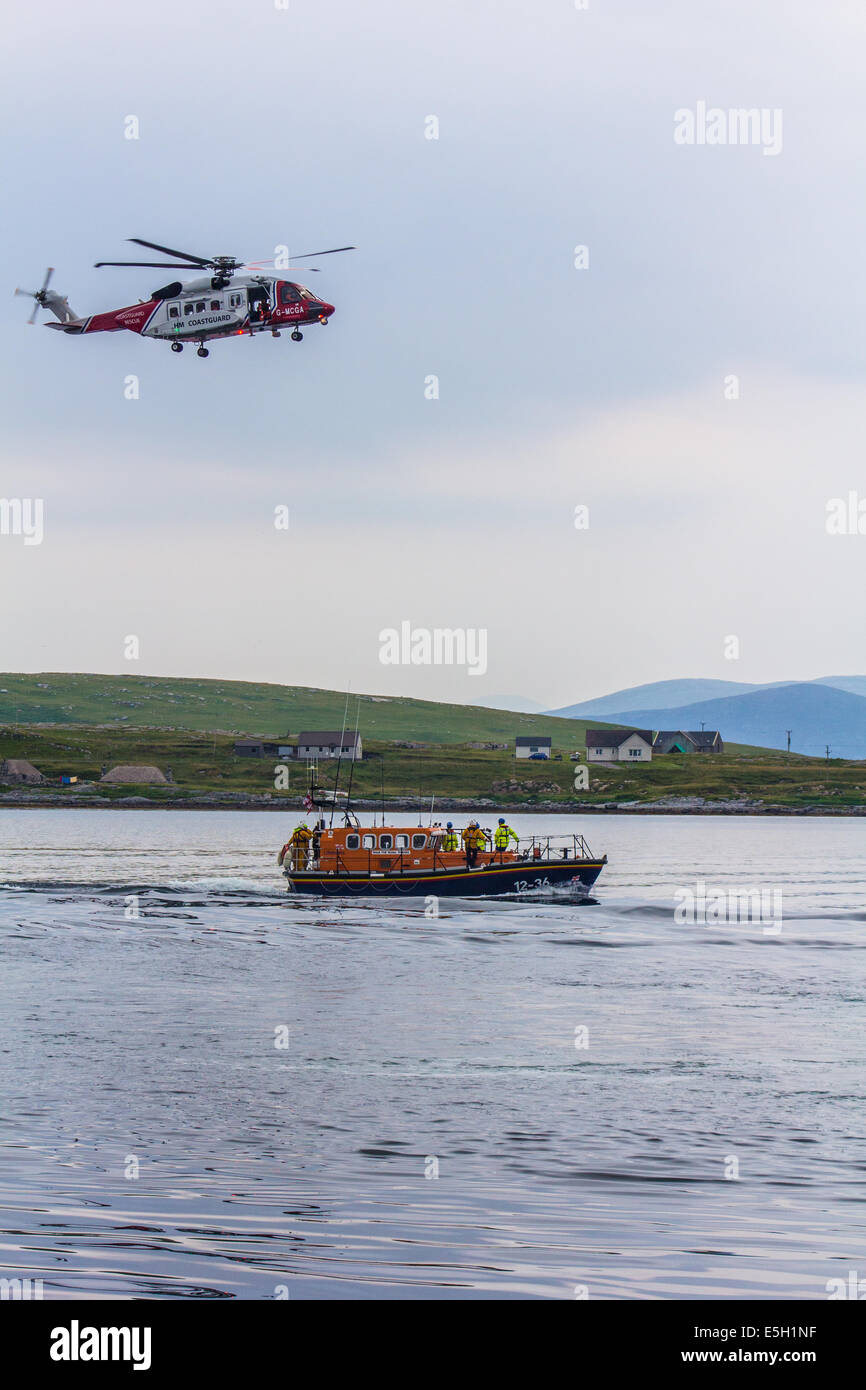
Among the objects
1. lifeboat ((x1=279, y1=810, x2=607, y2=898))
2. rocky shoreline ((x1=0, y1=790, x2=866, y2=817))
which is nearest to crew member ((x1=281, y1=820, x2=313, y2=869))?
lifeboat ((x1=279, y1=810, x2=607, y2=898))

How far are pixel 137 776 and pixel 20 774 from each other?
16.1 metres

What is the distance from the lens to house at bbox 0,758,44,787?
180 metres

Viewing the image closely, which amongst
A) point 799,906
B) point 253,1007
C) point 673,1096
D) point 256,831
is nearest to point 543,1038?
point 673,1096

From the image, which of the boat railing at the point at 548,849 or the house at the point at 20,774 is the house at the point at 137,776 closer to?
the house at the point at 20,774

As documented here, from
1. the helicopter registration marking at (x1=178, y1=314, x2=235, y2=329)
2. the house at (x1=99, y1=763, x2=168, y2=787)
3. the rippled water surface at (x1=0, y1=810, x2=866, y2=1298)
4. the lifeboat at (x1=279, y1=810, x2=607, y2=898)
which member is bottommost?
the rippled water surface at (x1=0, y1=810, x2=866, y2=1298)

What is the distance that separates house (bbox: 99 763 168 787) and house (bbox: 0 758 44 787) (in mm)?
8854

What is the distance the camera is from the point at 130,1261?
1210 centimetres

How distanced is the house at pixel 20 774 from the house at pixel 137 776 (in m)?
8.85

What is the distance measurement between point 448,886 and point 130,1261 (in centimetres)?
4282

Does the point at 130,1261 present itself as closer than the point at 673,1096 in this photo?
Result: Yes

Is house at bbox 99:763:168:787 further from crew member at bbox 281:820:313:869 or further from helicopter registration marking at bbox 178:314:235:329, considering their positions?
helicopter registration marking at bbox 178:314:235:329

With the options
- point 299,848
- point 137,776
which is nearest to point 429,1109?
point 299,848

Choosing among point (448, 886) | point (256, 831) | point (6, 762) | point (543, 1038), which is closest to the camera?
point (543, 1038)
